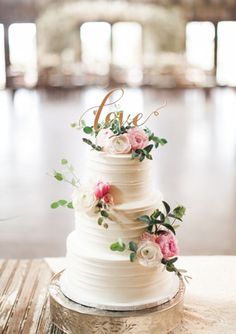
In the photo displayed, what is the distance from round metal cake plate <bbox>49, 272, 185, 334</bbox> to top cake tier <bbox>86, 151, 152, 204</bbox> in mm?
539

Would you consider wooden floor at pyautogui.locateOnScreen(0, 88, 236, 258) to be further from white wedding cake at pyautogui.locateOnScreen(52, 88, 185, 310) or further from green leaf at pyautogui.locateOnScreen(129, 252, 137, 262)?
green leaf at pyautogui.locateOnScreen(129, 252, 137, 262)

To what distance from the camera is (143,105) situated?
1388 cm

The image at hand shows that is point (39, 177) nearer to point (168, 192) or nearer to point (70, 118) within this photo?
point (168, 192)

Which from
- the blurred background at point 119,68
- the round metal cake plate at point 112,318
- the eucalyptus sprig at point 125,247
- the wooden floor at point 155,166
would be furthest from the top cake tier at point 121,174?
the blurred background at point 119,68

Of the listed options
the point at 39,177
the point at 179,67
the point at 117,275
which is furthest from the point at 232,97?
the point at 117,275

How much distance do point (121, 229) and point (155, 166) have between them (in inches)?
203

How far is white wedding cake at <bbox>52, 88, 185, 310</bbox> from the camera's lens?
120 inches

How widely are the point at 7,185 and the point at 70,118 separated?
16.9 ft

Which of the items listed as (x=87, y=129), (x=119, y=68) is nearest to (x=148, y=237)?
(x=87, y=129)

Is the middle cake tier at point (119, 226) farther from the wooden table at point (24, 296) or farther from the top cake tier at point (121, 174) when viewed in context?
the wooden table at point (24, 296)

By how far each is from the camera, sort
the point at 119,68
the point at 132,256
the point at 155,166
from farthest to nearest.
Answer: the point at 119,68
the point at 155,166
the point at 132,256

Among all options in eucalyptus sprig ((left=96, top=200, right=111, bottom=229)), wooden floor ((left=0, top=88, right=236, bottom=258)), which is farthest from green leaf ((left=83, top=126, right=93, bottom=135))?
wooden floor ((left=0, top=88, right=236, bottom=258))

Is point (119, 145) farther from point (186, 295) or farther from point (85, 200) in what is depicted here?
→ point (186, 295)

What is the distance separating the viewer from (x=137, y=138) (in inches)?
124
